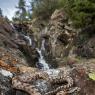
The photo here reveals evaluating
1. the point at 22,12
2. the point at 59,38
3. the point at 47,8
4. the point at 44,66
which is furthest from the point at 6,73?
the point at 22,12

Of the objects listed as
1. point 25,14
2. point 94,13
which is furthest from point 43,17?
point 25,14

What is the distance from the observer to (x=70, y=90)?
410 inches

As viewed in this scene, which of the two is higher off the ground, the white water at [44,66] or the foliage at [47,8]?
the foliage at [47,8]

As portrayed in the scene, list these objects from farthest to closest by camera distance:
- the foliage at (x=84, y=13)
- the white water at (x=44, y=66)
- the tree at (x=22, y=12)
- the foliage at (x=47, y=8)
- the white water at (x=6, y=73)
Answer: the tree at (x=22, y=12) → the foliage at (x=47, y=8) → the foliage at (x=84, y=13) → the white water at (x=44, y=66) → the white water at (x=6, y=73)

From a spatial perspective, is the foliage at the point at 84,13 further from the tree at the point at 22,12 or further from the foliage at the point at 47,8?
the tree at the point at 22,12

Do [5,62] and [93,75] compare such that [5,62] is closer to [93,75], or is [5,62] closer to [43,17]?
[93,75]

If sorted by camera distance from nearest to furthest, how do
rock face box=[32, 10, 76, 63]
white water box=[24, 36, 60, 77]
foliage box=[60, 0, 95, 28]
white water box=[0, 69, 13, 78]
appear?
white water box=[0, 69, 13, 78], white water box=[24, 36, 60, 77], foliage box=[60, 0, 95, 28], rock face box=[32, 10, 76, 63]

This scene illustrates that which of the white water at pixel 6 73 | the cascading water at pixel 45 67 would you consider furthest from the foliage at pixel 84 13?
the white water at pixel 6 73

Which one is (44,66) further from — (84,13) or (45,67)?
(84,13)

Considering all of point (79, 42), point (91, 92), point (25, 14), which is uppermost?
point (25, 14)

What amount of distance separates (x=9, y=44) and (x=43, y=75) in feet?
24.0

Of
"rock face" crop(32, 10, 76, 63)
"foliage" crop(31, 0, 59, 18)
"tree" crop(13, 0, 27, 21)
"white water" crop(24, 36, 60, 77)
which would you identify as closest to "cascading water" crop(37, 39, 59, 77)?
"white water" crop(24, 36, 60, 77)

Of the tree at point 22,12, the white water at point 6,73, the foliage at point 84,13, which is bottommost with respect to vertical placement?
the white water at point 6,73

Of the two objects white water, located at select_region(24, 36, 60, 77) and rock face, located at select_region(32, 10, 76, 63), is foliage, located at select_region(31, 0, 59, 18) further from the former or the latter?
rock face, located at select_region(32, 10, 76, 63)
